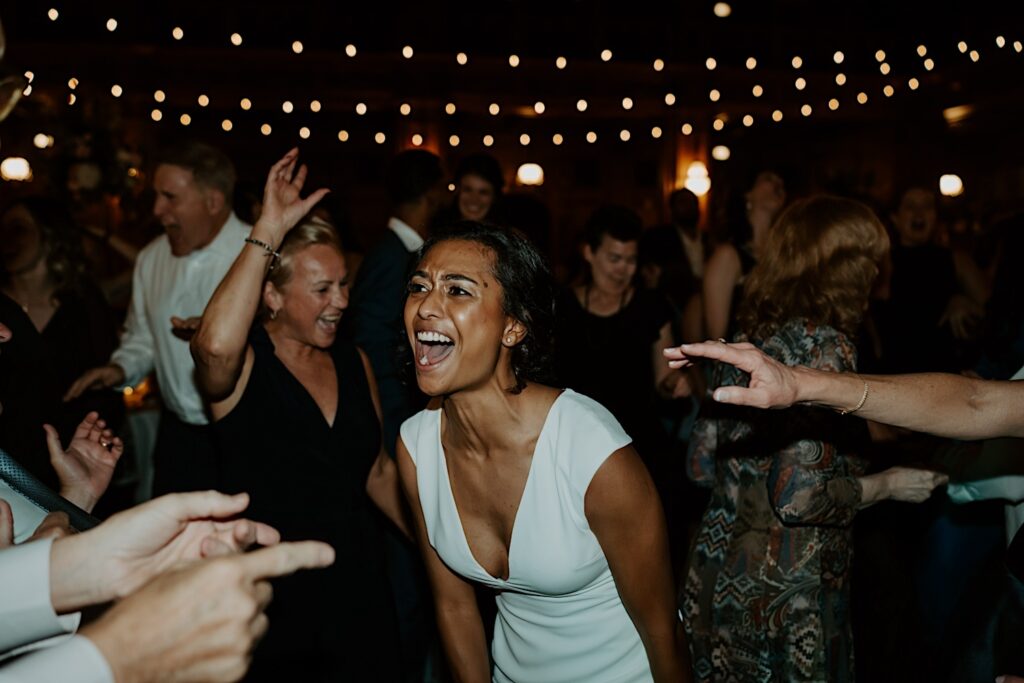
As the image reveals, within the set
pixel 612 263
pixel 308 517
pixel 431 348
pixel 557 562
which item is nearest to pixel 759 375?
pixel 557 562

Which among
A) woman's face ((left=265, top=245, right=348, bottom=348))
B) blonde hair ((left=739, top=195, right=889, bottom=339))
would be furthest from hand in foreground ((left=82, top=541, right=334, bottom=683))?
blonde hair ((left=739, top=195, right=889, bottom=339))

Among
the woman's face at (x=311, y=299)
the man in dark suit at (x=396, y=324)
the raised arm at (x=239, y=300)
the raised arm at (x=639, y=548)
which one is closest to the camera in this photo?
the raised arm at (x=639, y=548)

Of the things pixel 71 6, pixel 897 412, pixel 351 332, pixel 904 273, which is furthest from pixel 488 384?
pixel 71 6

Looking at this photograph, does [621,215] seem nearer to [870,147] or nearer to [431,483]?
[431,483]

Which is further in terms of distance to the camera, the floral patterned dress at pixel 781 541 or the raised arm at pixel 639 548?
the floral patterned dress at pixel 781 541

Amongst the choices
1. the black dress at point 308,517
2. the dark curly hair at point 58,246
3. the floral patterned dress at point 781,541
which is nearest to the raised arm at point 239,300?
the black dress at point 308,517

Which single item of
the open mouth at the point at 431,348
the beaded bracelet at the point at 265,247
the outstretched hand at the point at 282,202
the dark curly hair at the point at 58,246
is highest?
the dark curly hair at the point at 58,246

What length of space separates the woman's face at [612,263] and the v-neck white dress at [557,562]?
179cm

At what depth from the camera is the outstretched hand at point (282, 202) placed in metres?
2.30

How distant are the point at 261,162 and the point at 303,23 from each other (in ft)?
9.55

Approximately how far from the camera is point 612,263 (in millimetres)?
3564

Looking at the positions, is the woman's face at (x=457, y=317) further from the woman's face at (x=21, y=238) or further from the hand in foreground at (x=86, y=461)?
the woman's face at (x=21, y=238)

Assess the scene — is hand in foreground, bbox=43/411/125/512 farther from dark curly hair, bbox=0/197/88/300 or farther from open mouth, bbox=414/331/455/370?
dark curly hair, bbox=0/197/88/300

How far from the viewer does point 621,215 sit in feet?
11.8
